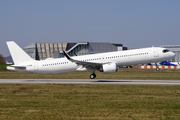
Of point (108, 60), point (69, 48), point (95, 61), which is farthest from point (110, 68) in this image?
point (69, 48)

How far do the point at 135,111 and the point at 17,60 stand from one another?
1026 inches

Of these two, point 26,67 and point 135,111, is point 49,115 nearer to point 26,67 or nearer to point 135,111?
point 135,111

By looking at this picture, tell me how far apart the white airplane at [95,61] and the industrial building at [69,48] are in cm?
5927

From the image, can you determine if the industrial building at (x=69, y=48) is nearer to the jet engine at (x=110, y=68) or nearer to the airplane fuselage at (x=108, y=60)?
the airplane fuselage at (x=108, y=60)

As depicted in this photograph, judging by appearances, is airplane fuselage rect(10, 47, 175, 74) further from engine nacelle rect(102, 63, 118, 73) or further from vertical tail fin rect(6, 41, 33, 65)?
engine nacelle rect(102, 63, 118, 73)

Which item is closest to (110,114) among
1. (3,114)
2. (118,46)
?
(3,114)

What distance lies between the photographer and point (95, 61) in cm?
3434

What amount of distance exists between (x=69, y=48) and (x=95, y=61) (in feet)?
255

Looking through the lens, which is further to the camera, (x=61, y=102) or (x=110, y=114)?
(x=61, y=102)

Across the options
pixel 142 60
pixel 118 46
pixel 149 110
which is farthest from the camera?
pixel 118 46

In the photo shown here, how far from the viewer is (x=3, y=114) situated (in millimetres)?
12734

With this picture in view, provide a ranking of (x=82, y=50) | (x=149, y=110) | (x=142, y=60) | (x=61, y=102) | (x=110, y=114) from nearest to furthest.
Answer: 1. (x=110, y=114)
2. (x=149, y=110)
3. (x=61, y=102)
4. (x=142, y=60)
5. (x=82, y=50)

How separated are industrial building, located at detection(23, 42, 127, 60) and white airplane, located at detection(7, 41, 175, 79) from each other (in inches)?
2333

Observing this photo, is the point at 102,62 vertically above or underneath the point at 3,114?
above
